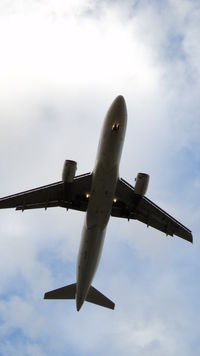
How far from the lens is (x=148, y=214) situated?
34219 mm

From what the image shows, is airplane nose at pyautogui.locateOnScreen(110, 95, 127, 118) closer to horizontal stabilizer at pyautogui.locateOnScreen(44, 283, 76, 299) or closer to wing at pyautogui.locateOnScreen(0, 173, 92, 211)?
wing at pyautogui.locateOnScreen(0, 173, 92, 211)

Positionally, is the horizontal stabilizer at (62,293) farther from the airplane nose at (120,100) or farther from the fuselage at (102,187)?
the airplane nose at (120,100)

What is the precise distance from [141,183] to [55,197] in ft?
22.9

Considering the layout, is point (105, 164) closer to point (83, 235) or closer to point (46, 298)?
point (83, 235)

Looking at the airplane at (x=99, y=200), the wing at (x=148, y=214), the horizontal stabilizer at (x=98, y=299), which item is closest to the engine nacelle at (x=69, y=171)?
the airplane at (x=99, y=200)

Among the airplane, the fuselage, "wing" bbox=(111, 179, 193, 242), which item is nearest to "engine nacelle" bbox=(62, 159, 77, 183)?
the airplane

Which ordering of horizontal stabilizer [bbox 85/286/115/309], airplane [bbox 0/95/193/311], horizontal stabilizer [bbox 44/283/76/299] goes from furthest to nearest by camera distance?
horizontal stabilizer [bbox 85/286/115/309] < horizontal stabilizer [bbox 44/283/76/299] < airplane [bbox 0/95/193/311]

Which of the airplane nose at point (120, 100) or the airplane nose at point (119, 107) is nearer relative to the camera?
the airplane nose at point (119, 107)

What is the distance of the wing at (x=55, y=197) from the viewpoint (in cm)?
3145

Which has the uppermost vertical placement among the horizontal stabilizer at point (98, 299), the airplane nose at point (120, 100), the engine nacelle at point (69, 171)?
the airplane nose at point (120, 100)

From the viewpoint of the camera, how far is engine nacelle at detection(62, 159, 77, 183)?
2922cm

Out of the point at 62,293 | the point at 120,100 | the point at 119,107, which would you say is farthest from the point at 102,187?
the point at 62,293

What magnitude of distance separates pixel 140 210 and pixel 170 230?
112 inches

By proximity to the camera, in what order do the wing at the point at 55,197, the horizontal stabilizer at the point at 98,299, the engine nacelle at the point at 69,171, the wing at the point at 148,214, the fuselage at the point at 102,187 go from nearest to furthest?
the fuselage at the point at 102,187 → the engine nacelle at the point at 69,171 → the wing at the point at 55,197 → the wing at the point at 148,214 → the horizontal stabilizer at the point at 98,299
